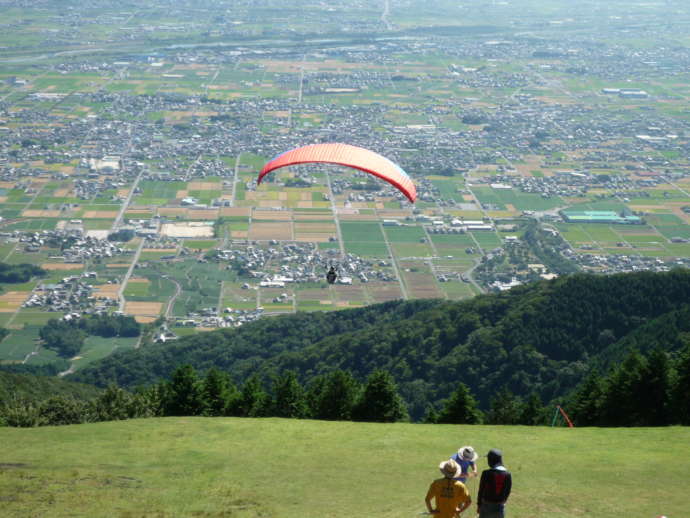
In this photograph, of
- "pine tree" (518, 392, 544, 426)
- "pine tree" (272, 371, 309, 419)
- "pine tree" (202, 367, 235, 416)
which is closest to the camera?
"pine tree" (202, 367, 235, 416)

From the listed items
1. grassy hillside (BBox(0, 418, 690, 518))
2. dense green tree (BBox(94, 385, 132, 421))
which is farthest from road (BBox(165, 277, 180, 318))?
grassy hillside (BBox(0, 418, 690, 518))

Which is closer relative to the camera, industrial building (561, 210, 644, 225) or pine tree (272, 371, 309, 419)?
pine tree (272, 371, 309, 419)

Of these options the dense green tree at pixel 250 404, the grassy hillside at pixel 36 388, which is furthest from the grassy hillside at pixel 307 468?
the grassy hillside at pixel 36 388

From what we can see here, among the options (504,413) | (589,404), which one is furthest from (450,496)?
(504,413)

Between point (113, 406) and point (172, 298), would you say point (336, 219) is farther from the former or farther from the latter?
point (113, 406)

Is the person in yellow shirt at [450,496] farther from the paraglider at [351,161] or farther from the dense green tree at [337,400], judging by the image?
the dense green tree at [337,400]

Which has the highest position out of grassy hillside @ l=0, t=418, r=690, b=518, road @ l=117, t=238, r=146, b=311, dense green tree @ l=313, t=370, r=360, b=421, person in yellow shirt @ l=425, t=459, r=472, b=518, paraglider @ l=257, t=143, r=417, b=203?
person in yellow shirt @ l=425, t=459, r=472, b=518

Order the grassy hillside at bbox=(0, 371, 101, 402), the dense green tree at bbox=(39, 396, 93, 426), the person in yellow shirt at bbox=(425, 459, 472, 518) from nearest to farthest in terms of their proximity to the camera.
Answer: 1. the person in yellow shirt at bbox=(425, 459, 472, 518)
2. the dense green tree at bbox=(39, 396, 93, 426)
3. the grassy hillside at bbox=(0, 371, 101, 402)

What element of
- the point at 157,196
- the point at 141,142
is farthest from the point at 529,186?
the point at 141,142

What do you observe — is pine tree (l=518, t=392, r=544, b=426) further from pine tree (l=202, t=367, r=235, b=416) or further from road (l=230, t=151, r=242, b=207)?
road (l=230, t=151, r=242, b=207)
